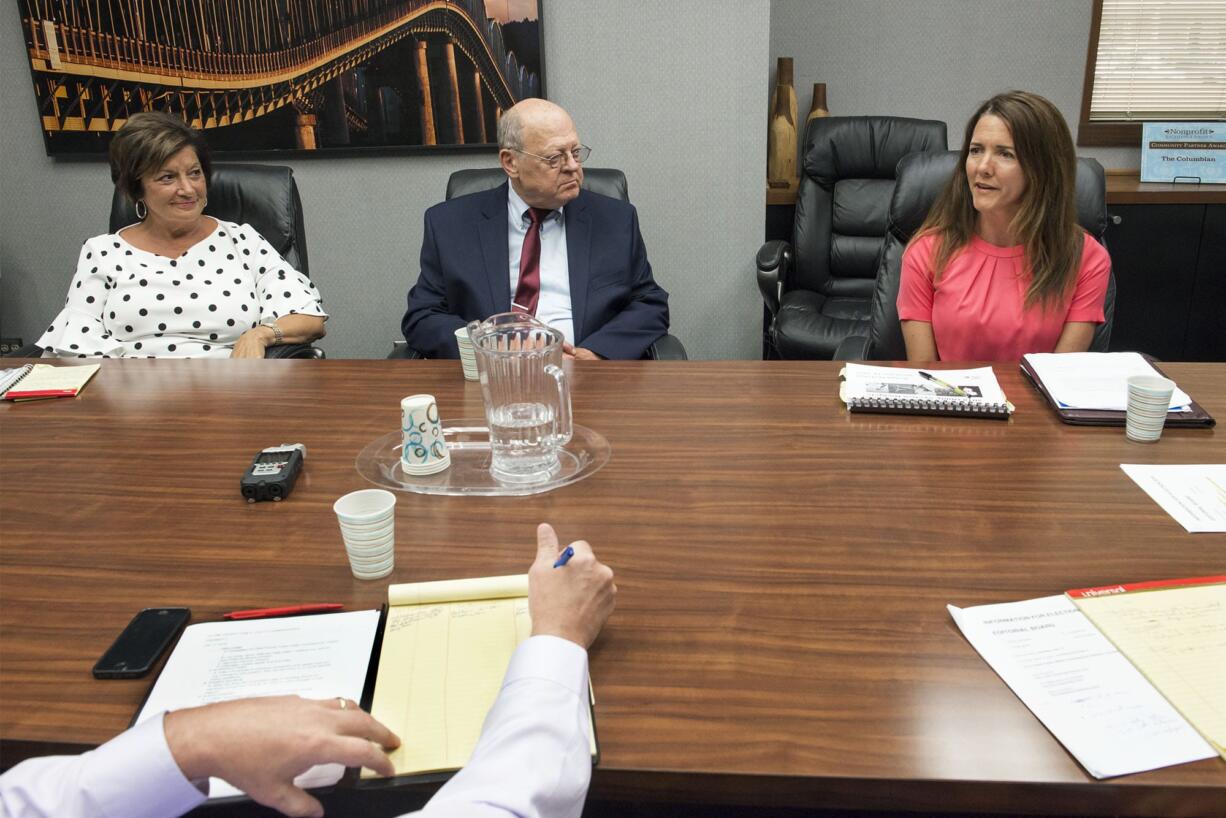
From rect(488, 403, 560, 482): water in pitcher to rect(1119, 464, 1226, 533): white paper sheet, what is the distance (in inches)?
32.8

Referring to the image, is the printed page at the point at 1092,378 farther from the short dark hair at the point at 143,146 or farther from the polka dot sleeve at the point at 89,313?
the polka dot sleeve at the point at 89,313

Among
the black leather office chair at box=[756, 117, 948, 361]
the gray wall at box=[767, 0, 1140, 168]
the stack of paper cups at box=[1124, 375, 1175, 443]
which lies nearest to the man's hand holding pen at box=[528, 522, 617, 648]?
the stack of paper cups at box=[1124, 375, 1175, 443]

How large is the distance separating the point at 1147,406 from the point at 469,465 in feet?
3.40

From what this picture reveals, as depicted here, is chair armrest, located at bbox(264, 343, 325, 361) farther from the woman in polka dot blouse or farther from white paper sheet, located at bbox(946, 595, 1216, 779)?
white paper sheet, located at bbox(946, 595, 1216, 779)

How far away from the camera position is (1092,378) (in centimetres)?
162

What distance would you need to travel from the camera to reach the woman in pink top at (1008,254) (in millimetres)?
2027

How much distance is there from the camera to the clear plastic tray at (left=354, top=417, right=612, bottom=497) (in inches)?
52.9

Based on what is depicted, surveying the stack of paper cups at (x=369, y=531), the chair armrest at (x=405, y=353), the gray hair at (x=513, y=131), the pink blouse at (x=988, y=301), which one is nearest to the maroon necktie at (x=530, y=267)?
the gray hair at (x=513, y=131)

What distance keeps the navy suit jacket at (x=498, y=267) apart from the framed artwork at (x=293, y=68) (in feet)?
2.94

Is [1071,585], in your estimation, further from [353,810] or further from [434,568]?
[353,810]

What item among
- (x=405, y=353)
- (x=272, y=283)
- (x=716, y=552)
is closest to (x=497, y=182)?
(x=405, y=353)

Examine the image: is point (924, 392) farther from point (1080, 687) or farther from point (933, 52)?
point (933, 52)

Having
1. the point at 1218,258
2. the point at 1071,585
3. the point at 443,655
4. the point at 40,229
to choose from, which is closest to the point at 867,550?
the point at 1071,585

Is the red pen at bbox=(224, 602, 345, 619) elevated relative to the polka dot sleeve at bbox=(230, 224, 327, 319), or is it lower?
lower
